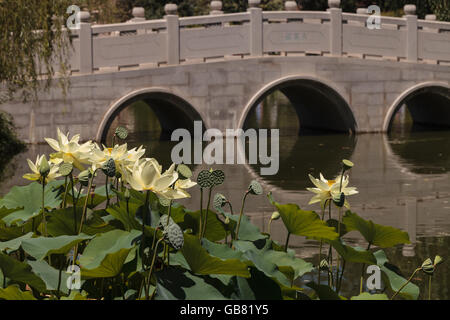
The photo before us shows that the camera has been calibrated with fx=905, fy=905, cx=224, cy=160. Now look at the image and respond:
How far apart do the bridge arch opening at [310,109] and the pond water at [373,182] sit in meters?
0.71

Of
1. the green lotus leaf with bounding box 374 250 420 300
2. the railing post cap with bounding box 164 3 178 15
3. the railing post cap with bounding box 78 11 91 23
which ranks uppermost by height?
the railing post cap with bounding box 164 3 178 15

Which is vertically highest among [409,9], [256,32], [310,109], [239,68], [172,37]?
[409,9]

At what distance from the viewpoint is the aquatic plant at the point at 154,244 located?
2.86 m

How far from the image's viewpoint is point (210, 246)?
123 inches

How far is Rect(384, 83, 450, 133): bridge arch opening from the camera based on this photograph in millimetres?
18828

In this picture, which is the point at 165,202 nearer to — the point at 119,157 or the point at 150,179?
the point at 150,179

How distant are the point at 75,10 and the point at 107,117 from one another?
6.94ft

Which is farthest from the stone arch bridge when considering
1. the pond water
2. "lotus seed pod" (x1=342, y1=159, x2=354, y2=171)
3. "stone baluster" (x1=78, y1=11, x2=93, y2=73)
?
"lotus seed pod" (x1=342, y1=159, x2=354, y2=171)

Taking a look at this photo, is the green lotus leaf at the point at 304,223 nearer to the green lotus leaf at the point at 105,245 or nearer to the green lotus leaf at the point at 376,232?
the green lotus leaf at the point at 376,232

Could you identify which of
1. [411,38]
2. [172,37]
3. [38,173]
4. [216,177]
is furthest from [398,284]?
[411,38]

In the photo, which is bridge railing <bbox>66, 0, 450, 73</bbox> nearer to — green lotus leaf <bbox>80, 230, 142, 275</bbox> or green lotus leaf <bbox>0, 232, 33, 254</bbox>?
green lotus leaf <bbox>0, 232, 33, 254</bbox>

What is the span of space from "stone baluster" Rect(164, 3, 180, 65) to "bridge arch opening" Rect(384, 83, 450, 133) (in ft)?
15.4

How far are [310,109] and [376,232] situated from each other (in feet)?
56.3

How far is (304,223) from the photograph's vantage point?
3.32m
